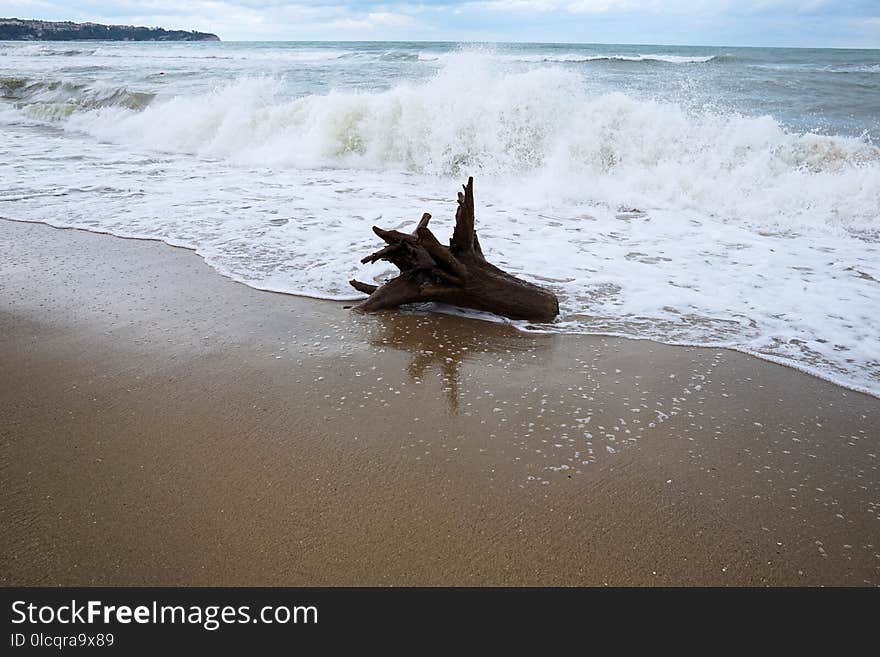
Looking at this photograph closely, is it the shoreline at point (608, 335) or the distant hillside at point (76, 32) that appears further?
the distant hillside at point (76, 32)

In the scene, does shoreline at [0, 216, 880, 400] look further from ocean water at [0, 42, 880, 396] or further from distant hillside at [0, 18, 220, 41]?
distant hillside at [0, 18, 220, 41]

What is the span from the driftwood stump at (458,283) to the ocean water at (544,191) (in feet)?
0.80

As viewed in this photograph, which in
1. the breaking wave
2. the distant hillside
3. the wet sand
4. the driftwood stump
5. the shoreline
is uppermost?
the distant hillside

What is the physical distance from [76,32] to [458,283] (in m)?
93.2

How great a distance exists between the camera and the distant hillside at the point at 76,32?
67.2m

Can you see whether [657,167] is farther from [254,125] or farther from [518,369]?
[254,125]

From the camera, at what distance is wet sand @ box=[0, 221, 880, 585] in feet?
6.37

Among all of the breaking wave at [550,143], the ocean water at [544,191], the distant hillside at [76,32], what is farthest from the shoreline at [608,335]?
the distant hillside at [76,32]

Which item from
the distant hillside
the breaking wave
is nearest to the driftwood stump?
the breaking wave

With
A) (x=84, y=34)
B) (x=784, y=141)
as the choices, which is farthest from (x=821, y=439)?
(x=84, y=34)

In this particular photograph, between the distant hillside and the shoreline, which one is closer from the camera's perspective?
the shoreline

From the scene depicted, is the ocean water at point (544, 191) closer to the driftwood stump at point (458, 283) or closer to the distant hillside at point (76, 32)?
the driftwood stump at point (458, 283)

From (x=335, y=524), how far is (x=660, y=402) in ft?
5.32

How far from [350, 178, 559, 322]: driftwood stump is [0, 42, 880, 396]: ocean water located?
0.24m
